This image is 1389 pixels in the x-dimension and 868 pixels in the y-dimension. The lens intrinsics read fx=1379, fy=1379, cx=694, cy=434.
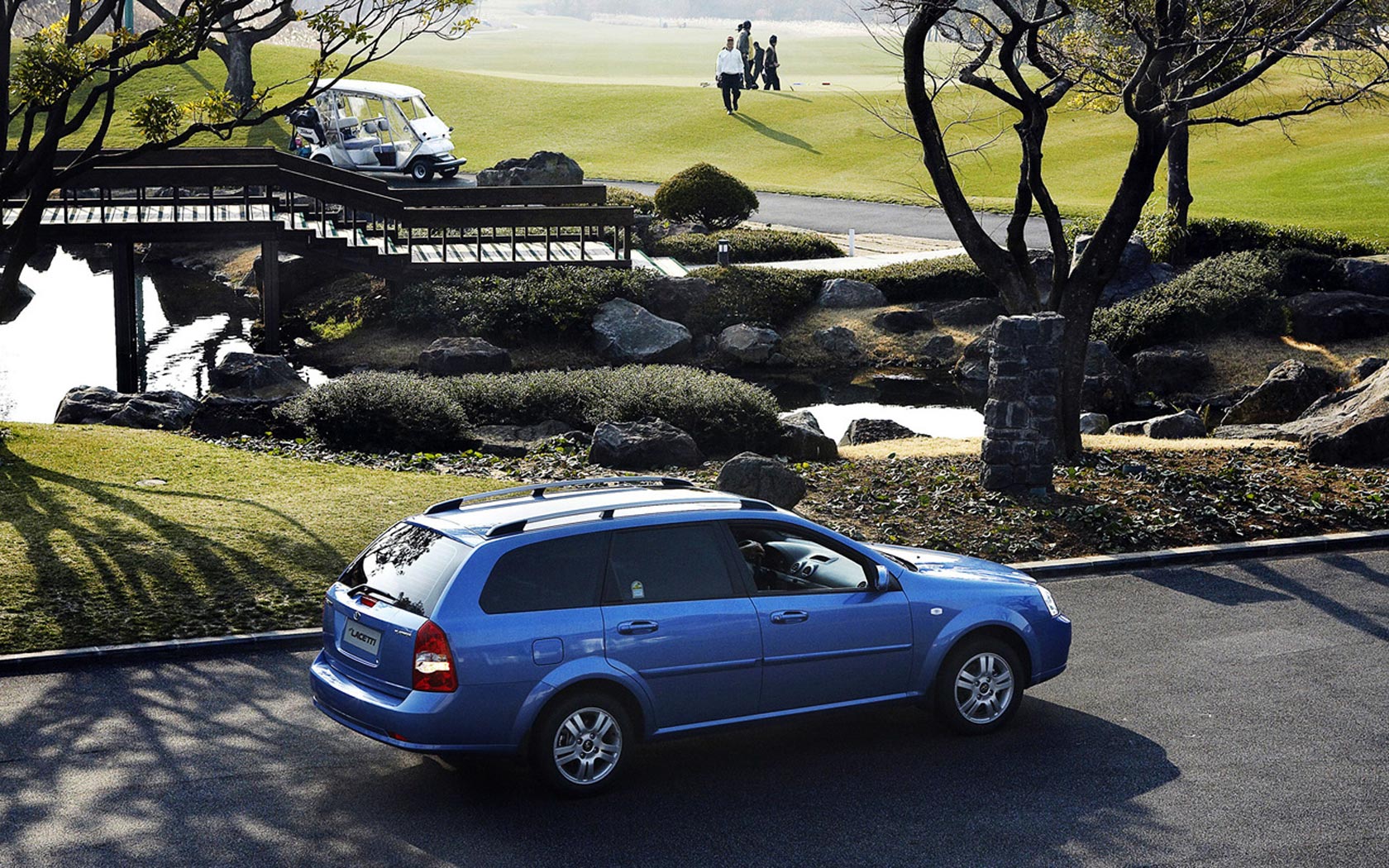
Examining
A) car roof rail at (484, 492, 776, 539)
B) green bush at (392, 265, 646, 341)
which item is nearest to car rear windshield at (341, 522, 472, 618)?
car roof rail at (484, 492, 776, 539)

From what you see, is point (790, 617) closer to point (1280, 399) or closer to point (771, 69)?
point (1280, 399)

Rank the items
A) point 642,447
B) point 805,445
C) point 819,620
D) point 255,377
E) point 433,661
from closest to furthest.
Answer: point 433,661 < point 819,620 < point 642,447 < point 805,445 < point 255,377

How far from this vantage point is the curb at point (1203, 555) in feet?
43.1

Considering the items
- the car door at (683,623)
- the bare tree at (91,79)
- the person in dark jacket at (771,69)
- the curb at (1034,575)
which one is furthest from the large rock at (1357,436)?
the person in dark jacket at (771,69)

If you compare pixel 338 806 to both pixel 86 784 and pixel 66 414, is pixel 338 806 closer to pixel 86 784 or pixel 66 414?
pixel 86 784

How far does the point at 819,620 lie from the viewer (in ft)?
27.6

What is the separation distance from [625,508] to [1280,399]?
18419mm

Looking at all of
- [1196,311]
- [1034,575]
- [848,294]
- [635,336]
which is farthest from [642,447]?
[1196,311]

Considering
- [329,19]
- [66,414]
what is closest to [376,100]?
[66,414]

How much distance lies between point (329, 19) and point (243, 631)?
9381mm

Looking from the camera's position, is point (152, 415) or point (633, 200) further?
point (633, 200)

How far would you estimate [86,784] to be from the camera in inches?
315

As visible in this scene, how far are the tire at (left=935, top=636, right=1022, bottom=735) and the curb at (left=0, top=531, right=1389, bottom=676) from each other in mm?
4148

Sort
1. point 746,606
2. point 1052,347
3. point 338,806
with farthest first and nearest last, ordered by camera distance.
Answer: point 1052,347 → point 746,606 → point 338,806
